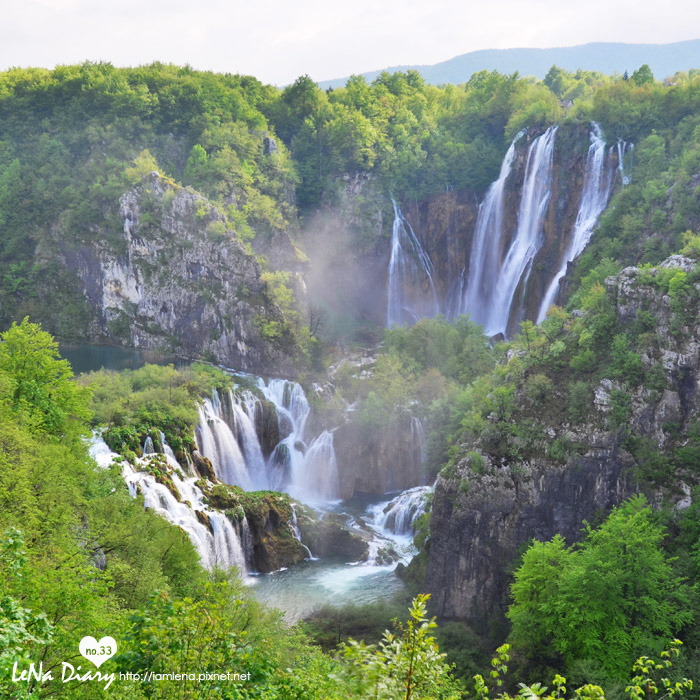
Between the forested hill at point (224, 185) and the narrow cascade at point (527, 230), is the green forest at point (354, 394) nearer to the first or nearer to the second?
the forested hill at point (224, 185)

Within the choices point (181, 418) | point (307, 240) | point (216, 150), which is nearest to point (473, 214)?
point (307, 240)

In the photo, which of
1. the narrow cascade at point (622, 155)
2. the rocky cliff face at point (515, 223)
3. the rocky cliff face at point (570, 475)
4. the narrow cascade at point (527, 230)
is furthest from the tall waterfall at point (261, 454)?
the narrow cascade at point (622, 155)

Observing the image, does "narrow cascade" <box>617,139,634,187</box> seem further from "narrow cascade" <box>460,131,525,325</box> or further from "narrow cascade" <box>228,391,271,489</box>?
"narrow cascade" <box>228,391,271,489</box>

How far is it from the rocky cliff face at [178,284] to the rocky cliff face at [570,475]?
28845mm

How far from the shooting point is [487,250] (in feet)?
206

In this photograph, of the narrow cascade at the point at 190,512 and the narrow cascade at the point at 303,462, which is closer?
the narrow cascade at the point at 190,512

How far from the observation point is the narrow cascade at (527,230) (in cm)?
5738

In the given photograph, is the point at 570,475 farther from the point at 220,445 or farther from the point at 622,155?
the point at 622,155

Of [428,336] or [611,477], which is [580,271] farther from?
[611,477]

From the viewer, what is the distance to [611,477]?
28984 millimetres

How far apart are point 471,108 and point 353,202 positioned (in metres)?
16.7

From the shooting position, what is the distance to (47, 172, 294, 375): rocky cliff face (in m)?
58.8

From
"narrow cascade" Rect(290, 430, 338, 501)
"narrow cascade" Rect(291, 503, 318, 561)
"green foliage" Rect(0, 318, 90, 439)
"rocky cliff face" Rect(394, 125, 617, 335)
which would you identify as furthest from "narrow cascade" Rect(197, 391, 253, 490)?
"rocky cliff face" Rect(394, 125, 617, 335)

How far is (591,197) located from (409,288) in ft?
66.9
